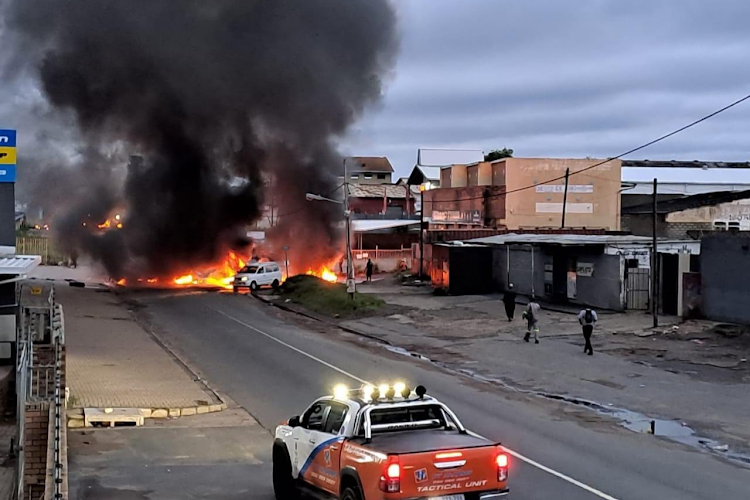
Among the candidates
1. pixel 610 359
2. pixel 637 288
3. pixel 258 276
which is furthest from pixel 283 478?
pixel 258 276

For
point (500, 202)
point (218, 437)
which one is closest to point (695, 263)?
point (218, 437)

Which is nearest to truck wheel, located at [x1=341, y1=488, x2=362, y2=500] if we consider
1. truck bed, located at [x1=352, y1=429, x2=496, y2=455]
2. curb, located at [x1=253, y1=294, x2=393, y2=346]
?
truck bed, located at [x1=352, y1=429, x2=496, y2=455]

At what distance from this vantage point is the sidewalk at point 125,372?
15924 mm

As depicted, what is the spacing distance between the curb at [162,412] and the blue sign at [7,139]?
7891 millimetres

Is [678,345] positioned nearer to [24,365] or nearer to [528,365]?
[528,365]

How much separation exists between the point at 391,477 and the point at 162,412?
8.88 meters

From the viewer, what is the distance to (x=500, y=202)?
6081 centimetres

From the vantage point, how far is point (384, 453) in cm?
754

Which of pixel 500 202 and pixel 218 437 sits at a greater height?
pixel 500 202

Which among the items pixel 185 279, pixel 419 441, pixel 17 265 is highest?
pixel 17 265

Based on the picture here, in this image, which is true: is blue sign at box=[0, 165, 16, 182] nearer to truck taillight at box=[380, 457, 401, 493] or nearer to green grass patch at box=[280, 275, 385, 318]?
truck taillight at box=[380, 457, 401, 493]

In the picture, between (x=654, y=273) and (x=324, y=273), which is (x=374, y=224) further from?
(x=654, y=273)

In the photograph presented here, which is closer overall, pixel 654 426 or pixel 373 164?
pixel 654 426

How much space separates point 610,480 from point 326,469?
12.8 ft
